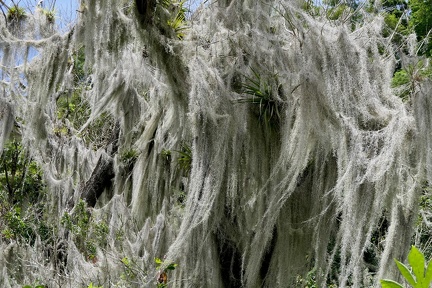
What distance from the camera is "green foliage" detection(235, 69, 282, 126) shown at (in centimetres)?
346

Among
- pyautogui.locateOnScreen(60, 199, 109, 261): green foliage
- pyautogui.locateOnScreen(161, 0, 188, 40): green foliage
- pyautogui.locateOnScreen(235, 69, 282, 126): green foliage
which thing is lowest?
pyautogui.locateOnScreen(60, 199, 109, 261): green foliage

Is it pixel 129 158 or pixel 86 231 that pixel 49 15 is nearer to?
pixel 129 158

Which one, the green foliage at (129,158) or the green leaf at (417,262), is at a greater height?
the green foliage at (129,158)

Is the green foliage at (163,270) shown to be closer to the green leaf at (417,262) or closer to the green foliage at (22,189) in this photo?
the green foliage at (22,189)

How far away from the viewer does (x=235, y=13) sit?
3527mm

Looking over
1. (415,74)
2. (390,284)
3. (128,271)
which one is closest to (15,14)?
(128,271)

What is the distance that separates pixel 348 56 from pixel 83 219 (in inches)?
88.8

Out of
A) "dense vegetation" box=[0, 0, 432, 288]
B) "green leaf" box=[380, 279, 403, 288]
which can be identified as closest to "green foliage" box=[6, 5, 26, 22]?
"dense vegetation" box=[0, 0, 432, 288]

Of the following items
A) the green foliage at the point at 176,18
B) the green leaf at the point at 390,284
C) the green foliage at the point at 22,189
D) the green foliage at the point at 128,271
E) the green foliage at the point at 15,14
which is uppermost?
the green foliage at the point at 15,14

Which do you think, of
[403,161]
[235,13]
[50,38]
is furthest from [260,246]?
[50,38]

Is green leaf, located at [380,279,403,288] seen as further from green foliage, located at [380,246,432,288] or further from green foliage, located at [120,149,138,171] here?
green foliage, located at [120,149,138,171]

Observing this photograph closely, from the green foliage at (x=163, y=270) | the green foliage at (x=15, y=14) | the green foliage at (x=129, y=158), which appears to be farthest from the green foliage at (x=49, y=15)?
the green foliage at (x=163, y=270)

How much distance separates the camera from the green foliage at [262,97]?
11.4ft

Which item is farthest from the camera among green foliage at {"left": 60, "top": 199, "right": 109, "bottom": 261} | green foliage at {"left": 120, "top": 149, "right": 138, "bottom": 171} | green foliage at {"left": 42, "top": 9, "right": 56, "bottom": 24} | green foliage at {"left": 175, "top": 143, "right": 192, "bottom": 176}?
green foliage at {"left": 120, "top": 149, "right": 138, "bottom": 171}
